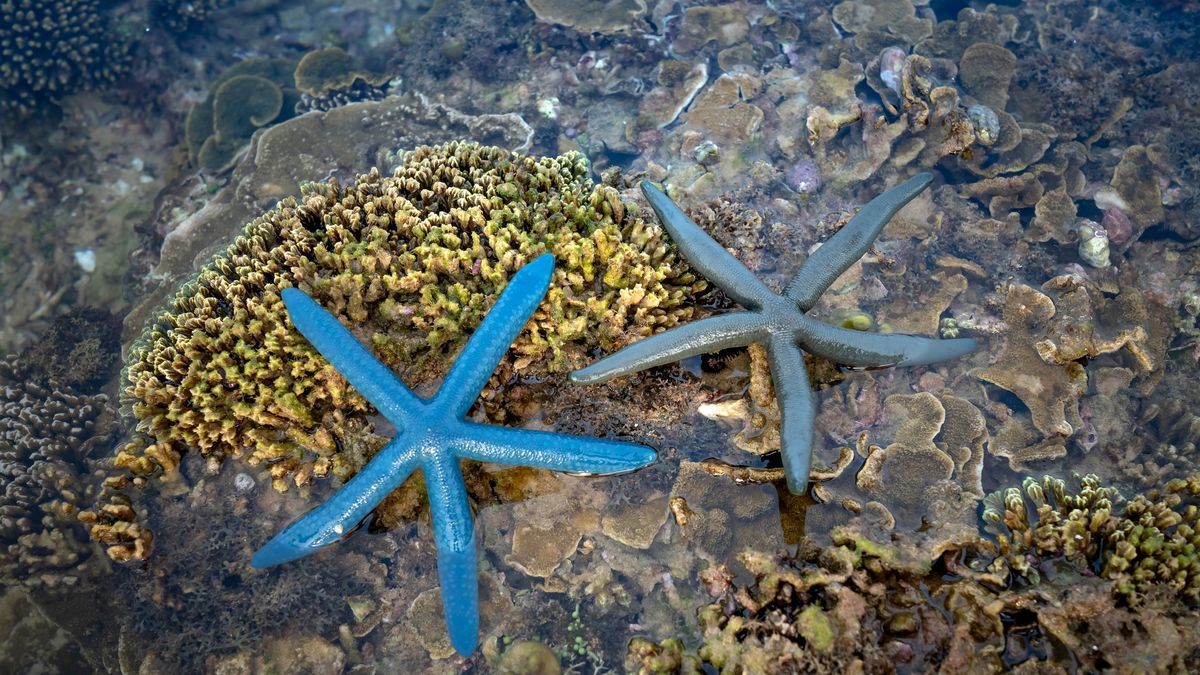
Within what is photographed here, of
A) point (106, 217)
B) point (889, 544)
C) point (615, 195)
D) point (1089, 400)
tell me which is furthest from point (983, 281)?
point (106, 217)

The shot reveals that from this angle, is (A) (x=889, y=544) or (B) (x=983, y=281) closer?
(A) (x=889, y=544)

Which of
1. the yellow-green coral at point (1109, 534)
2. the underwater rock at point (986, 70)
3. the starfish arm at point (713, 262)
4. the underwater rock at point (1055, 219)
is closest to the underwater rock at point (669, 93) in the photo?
the starfish arm at point (713, 262)

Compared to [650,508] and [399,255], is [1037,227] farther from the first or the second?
[399,255]

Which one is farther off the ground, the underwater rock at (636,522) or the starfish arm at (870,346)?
the starfish arm at (870,346)

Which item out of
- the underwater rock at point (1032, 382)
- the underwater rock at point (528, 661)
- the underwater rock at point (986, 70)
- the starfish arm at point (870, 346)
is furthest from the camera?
the underwater rock at point (986, 70)

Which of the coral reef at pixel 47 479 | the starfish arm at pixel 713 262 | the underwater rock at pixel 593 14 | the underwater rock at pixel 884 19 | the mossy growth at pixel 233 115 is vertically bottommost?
the coral reef at pixel 47 479

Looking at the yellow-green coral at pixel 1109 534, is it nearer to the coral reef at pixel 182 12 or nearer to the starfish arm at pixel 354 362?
the starfish arm at pixel 354 362

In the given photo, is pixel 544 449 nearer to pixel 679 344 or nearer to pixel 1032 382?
pixel 679 344
